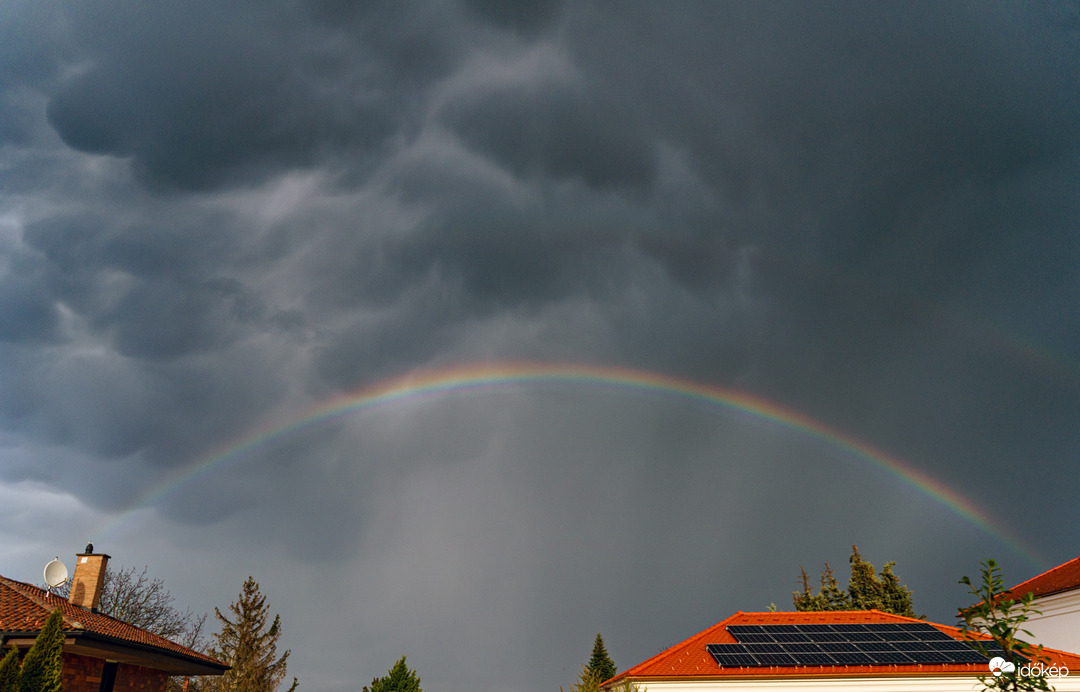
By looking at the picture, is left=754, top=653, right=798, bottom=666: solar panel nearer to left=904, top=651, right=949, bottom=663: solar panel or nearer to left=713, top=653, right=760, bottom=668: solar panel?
left=713, top=653, right=760, bottom=668: solar panel

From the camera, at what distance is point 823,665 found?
27.2 metres

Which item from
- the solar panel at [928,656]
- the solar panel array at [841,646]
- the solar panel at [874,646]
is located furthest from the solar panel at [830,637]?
the solar panel at [928,656]

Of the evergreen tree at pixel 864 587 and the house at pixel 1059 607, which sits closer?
the house at pixel 1059 607

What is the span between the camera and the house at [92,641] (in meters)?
19.8

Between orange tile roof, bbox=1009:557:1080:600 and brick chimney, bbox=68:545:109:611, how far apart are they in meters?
47.8

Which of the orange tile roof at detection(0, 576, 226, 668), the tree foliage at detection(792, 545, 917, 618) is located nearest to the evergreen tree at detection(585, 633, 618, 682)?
the tree foliage at detection(792, 545, 917, 618)

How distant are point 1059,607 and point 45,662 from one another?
49.1 metres

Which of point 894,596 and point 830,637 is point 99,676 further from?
point 894,596

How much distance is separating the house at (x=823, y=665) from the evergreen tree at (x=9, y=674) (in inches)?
785

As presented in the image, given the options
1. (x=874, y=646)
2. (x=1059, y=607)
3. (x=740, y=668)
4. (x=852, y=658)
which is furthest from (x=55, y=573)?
(x=1059, y=607)

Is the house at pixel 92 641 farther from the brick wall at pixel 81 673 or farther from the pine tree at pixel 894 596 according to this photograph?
the pine tree at pixel 894 596

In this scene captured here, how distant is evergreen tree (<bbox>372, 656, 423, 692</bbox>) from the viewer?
34.0 meters

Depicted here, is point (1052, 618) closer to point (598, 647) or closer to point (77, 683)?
point (598, 647)

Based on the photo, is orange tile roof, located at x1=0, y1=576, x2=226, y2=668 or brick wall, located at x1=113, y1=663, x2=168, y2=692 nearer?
orange tile roof, located at x1=0, y1=576, x2=226, y2=668
